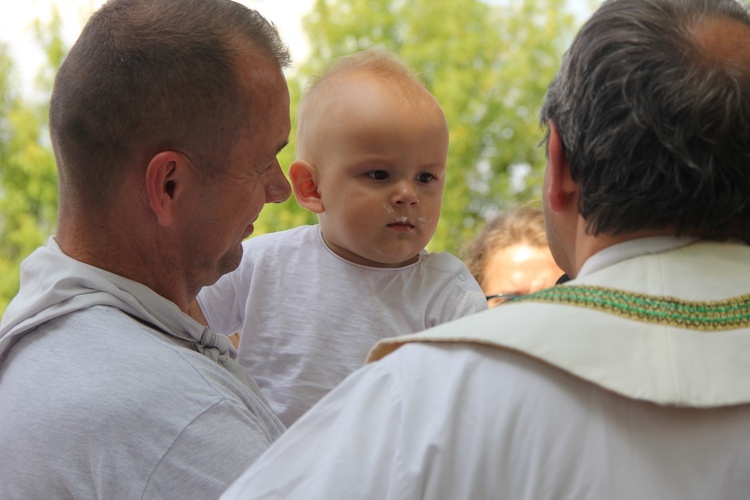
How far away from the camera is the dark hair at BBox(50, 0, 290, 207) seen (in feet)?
6.64

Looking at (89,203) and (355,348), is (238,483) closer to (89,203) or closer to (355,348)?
(89,203)

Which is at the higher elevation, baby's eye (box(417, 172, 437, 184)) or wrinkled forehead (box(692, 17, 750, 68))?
wrinkled forehead (box(692, 17, 750, 68))

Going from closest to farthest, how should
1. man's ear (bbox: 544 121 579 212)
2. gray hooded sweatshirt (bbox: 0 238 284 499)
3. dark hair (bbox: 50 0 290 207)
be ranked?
man's ear (bbox: 544 121 579 212) → gray hooded sweatshirt (bbox: 0 238 284 499) → dark hair (bbox: 50 0 290 207)

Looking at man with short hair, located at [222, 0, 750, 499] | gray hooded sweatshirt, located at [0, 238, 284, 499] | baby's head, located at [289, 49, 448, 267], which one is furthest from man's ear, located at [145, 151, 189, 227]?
baby's head, located at [289, 49, 448, 267]

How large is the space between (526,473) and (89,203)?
1118 mm

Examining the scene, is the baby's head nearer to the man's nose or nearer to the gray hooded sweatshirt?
the man's nose

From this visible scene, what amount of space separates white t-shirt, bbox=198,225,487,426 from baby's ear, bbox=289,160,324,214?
0.13 meters

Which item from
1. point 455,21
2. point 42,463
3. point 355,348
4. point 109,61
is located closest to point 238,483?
point 42,463

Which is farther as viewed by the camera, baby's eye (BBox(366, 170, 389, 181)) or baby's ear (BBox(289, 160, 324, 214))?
baby's ear (BBox(289, 160, 324, 214))

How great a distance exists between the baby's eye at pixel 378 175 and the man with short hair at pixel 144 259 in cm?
61

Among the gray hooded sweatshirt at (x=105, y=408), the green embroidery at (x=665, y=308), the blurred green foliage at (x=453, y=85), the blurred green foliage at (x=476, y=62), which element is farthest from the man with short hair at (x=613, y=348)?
the blurred green foliage at (x=476, y=62)

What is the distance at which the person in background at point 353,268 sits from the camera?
111 inches

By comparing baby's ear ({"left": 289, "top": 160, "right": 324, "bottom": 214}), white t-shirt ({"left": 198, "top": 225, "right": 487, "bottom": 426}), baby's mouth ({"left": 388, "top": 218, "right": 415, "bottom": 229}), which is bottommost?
white t-shirt ({"left": 198, "top": 225, "right": 487, "bottom": 426})

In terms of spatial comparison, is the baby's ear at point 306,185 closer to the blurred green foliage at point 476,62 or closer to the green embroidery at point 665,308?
the green embroidery at point 665,308
